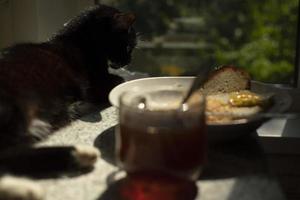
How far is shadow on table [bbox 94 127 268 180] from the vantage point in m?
0.85

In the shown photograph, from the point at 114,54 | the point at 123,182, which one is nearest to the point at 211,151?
the point at 123,182

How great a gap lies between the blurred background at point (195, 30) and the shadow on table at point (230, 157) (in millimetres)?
416

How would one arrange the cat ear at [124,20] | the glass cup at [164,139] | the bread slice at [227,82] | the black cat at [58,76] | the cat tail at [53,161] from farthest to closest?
the cat ear at [124,20] → the bread slice at [227,82] → the black cat at [58,76] → the cat tail at [53,161] → the glass cup at [164,139]

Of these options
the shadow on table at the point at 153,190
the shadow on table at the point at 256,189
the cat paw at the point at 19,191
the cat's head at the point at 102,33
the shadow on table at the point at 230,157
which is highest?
the cat's head at the point at 102,33

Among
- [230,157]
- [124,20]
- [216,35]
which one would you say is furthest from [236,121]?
[216,35]

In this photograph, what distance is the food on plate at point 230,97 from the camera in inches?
35.5

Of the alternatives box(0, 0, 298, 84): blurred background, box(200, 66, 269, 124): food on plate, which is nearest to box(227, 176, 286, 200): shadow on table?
box(200, 66, 269, 124): food on plate

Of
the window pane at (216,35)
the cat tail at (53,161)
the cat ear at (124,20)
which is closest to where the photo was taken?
the cat tail at (53,161)

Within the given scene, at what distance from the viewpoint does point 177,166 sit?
73 centimetres

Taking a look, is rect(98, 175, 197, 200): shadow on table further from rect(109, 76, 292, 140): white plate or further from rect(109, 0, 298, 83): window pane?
rect(109, 0, 298, 83): window pane

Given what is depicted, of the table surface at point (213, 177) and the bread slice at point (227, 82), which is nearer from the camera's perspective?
the table surface at point (213, 177)

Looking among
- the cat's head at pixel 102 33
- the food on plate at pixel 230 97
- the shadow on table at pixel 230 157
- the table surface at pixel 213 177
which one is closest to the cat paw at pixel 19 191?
the table surface at pixel 213 177

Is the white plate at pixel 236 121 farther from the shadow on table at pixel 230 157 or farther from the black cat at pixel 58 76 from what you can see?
the black cat at pixel 58 76

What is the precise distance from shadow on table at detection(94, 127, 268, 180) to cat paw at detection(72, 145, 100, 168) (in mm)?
50
